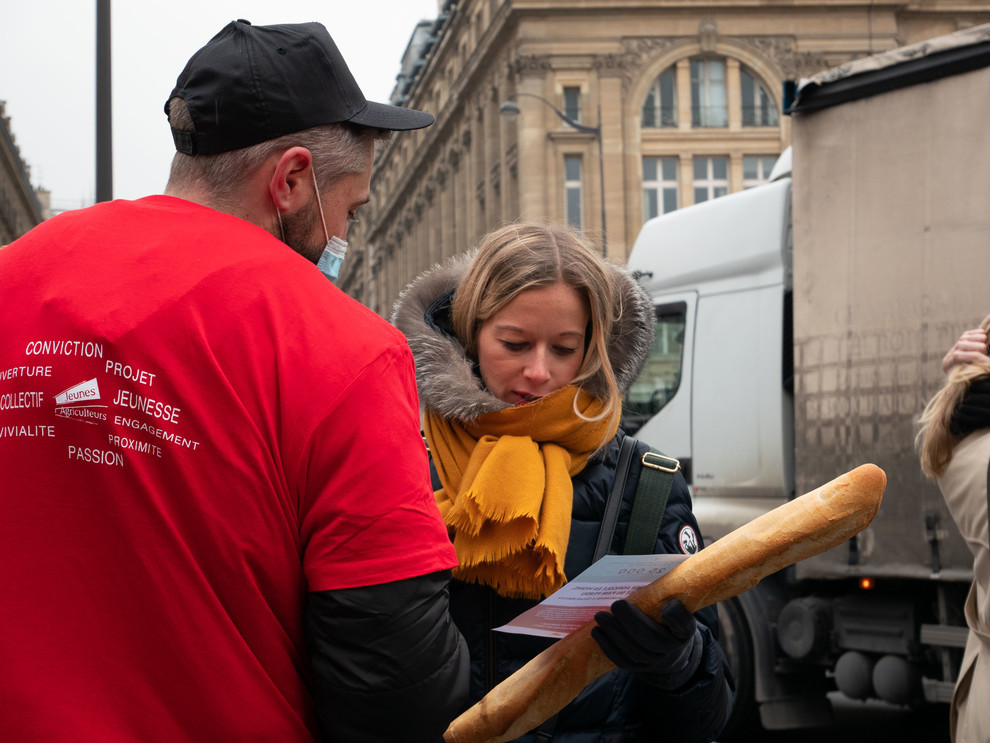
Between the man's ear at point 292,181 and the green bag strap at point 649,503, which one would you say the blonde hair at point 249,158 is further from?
the green bag strap at point 649,503

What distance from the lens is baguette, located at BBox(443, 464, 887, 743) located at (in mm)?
1581

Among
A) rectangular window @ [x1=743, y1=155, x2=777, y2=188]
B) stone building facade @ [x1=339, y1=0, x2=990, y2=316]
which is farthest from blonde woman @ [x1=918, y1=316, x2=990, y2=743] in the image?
rectangular window @ [x1=743, y1=155, x2=777, y2=188]

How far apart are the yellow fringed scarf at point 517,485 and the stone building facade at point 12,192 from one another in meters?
67.8

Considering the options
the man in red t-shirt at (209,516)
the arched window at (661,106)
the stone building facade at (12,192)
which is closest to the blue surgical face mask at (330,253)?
the man in red t-shirt at (209,516)

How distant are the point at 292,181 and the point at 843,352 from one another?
5096 mm

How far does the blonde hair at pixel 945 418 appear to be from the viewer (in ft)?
11.3

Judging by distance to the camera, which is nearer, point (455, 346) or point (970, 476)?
point (455, 346)

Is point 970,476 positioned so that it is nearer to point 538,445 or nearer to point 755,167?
point 538,445

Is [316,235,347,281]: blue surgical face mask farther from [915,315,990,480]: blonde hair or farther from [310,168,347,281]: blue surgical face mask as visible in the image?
[915,315,990,480]: blonde hair

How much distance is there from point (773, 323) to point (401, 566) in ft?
18.5

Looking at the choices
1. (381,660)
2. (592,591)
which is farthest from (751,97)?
(381,660)

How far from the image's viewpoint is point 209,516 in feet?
5.28

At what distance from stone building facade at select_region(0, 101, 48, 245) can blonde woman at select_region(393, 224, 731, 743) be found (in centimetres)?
6763

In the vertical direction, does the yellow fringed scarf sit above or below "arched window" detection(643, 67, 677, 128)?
below
